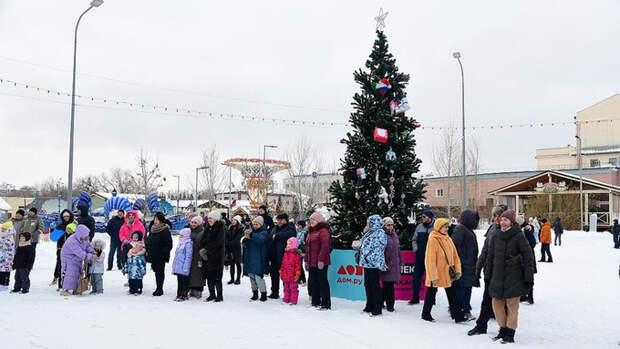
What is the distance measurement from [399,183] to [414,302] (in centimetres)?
234

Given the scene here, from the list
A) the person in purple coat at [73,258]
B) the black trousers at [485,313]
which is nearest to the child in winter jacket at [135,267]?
the person in purple coat at [73,258]

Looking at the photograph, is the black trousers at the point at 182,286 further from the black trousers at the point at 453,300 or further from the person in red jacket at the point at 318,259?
the black trousers at the point at 453,300

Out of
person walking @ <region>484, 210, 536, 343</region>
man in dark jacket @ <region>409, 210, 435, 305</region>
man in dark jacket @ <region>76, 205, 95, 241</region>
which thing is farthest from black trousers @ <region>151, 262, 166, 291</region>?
person walking @ <region>484, 210, 536, 343</region>

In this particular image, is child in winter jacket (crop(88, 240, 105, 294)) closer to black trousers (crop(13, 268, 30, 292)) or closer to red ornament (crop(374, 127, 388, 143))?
black trousers (crop(13, 268, 30, 292))

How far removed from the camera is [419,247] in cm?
988

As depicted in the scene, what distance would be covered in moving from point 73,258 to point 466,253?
24.6 ft

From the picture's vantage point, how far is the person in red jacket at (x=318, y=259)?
376 inches

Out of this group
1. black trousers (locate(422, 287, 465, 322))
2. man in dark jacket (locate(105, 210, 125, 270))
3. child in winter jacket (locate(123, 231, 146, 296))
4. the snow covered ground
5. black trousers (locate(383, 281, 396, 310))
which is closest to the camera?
the snow covered ground

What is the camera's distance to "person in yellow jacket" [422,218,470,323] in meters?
8.32

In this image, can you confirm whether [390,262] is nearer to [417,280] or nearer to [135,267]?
[417,280]

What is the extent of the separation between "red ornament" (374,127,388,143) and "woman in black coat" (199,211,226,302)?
3494mm

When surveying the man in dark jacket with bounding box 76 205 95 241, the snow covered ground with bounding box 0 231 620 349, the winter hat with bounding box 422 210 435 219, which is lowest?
the snow covered ground with bounding box 0 231 620 349

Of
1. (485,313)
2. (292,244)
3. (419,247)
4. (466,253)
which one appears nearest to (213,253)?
(292,244)

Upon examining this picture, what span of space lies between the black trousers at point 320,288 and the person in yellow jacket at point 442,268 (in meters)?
1.77
